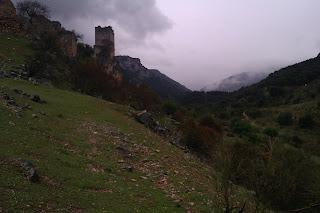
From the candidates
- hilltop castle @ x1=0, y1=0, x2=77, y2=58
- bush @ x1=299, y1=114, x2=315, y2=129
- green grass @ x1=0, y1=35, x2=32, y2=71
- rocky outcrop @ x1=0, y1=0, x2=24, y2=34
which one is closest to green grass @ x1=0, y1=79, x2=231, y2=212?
green grass @ x1=0, y1=35, x2=32, y2=71

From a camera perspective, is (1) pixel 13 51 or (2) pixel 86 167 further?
(1) pixel 13 51

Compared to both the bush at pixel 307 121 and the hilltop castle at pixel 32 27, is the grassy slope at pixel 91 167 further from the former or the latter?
the bush at pixel 307 121

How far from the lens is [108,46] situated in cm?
9394

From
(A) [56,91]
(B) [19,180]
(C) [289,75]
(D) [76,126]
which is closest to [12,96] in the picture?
(D) [76,126]

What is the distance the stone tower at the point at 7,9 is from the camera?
63.0 metres

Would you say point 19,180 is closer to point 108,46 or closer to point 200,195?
point 200,195

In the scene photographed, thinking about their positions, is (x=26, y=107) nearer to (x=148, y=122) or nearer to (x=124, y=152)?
(x=124, y=152)

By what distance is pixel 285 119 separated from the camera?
11244 cm

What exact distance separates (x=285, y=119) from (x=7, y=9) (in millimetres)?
72987

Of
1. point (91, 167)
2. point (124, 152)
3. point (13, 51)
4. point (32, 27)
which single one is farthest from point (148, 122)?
point (32, 27)

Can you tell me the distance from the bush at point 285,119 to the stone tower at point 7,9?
2815 inches

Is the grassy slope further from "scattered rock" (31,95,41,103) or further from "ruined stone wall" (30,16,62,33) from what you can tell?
"ruined stone wall" (30,16,62,33)

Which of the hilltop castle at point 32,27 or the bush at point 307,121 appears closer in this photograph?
the hilltop castle at point 32,27

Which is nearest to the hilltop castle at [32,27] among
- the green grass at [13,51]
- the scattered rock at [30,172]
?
the green grass at [13,51]
